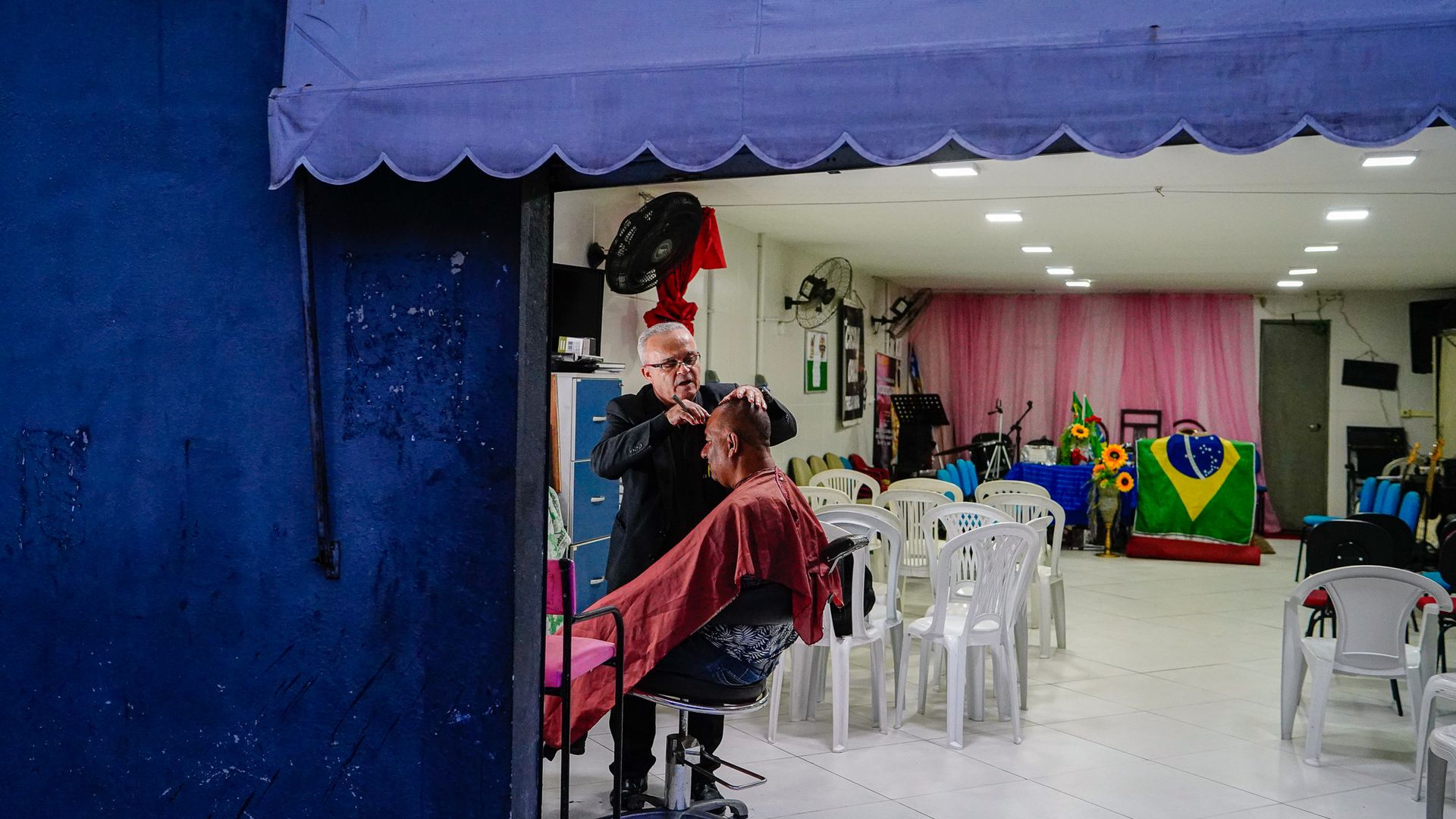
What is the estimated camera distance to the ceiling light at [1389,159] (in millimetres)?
5430

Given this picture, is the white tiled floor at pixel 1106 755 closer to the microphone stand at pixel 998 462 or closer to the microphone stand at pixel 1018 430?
the microphone stand at pixel 998 462

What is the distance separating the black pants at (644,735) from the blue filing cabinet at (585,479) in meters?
1.84

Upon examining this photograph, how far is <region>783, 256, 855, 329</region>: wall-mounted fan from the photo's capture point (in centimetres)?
970

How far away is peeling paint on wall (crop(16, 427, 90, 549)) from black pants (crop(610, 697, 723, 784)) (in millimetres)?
1610

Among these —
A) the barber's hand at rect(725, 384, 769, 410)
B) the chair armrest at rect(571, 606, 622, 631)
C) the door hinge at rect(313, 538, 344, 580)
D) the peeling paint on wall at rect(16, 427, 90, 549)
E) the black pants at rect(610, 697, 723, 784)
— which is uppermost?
the barber's hand at rect(725, 384, 769, 410)

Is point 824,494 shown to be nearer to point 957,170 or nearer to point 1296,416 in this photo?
point 957,170

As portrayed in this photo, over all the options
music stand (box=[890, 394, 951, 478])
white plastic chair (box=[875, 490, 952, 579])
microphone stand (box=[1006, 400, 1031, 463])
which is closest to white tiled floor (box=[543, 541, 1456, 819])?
white plastic chair (box=[875, 490, 952, 579])

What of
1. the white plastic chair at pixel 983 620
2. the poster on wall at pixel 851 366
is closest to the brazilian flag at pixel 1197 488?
the poster on wall at pixel 851 366

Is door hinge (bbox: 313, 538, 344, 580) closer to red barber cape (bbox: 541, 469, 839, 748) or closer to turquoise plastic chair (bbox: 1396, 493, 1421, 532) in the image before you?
red barber cape (bbox: 541, 469, 839, 748)

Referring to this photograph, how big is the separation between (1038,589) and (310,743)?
4280mm

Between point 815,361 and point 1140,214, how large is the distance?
346 centimetres

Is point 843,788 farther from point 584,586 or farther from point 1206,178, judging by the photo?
point 1206,178

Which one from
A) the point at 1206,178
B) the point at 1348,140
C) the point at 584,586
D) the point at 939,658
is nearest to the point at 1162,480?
the point at 1206,178

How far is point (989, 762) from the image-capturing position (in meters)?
4.22
